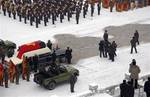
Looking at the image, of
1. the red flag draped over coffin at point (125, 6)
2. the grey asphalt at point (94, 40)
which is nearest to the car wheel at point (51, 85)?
the grey asphalt at point (94, 40)

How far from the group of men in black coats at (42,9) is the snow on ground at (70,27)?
1.63 feet

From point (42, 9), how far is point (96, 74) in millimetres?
10698

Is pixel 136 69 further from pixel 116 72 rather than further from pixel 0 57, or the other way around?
pixel 0 57

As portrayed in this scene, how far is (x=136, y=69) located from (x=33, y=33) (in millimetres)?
12873

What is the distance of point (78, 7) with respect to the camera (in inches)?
1414

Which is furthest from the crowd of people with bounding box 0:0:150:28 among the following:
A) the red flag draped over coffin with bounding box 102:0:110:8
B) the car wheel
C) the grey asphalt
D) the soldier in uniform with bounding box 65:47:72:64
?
the car wheel

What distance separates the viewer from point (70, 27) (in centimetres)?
3394

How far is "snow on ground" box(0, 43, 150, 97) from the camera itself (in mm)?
22766

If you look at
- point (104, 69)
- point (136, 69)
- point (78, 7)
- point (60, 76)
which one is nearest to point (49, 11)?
point (78, 7)

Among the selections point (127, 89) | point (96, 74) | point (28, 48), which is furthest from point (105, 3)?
point (127, 89)

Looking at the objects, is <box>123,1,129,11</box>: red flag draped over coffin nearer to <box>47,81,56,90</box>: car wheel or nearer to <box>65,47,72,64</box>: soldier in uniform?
<box>65,47,72,64</box>: soldier in uniform

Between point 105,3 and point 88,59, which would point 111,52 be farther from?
point 105,3

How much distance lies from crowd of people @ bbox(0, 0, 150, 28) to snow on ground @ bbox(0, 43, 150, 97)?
760 centimetres

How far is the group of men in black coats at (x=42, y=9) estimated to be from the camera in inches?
1351
